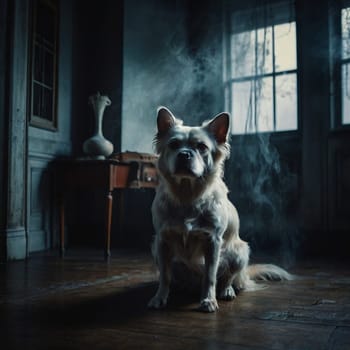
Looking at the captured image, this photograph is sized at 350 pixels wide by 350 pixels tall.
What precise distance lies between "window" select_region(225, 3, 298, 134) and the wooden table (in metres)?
1.48

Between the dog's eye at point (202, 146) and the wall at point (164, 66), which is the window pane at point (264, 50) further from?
the dog's eye at point (202, 146)

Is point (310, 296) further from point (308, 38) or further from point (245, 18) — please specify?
point (245, 18)

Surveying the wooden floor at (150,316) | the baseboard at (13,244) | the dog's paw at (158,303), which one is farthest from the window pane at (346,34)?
the baseboard at (13,244)

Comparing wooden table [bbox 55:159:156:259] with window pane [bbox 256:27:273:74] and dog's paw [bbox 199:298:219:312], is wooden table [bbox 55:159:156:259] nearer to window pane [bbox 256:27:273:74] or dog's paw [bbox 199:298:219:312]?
dog's paw [bbox 199:298:219:312]

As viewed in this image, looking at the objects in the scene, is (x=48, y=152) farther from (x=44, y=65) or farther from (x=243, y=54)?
(x=243, y=54)

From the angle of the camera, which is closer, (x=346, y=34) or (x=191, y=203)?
(x=191, y=203)

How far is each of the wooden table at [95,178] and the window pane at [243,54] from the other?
5.69ft

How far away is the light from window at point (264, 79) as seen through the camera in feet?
13.5

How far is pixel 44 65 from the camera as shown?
3.72 meters

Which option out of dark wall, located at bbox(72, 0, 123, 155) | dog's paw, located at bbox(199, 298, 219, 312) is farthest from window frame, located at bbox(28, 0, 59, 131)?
dog's paw, located at bbox(199, 298, 219, 312)

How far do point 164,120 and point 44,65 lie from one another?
2276mm

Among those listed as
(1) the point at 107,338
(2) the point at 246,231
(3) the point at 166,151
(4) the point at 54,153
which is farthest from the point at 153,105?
(1) the point at 107,338

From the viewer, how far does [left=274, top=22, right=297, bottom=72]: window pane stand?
4.12m

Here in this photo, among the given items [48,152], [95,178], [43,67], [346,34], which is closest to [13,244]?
[95,178]
